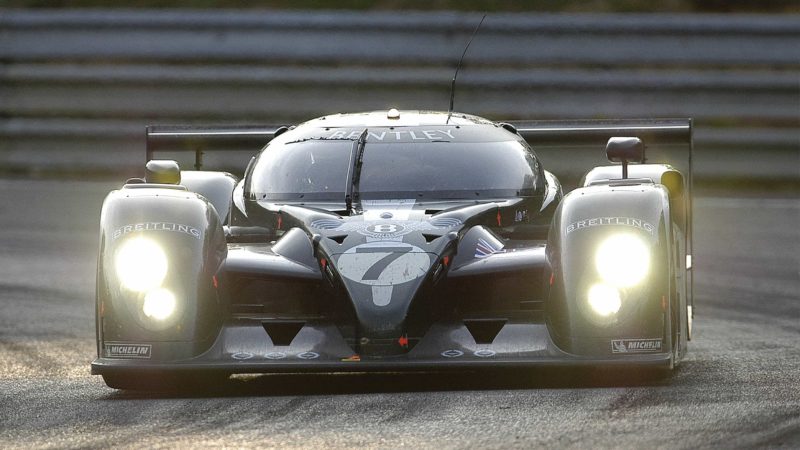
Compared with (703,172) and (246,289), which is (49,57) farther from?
(246,289)

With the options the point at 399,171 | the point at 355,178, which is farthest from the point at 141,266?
the point at 399,171

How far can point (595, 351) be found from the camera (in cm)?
758

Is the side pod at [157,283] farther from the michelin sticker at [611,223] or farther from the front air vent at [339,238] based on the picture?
the michelin sticker at [611,223]

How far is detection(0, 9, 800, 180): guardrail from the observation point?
1566cm

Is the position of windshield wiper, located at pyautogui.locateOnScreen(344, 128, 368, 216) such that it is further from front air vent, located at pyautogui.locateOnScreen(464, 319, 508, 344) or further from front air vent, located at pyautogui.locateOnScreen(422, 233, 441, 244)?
front air vent, located at pyautogui.locateOnScreen(464, 319, 508, 344)

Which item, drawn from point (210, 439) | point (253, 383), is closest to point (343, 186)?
point (253, 383)

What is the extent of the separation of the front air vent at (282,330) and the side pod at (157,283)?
236mm

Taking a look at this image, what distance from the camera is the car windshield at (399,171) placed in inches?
351

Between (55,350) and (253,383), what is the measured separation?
189 cm

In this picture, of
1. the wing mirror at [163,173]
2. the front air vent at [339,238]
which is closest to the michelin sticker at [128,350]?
the front air vent at [339,238]

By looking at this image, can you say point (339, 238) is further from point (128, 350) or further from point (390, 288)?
point (128, 350)

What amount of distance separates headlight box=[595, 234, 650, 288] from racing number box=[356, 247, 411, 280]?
2.66 feet

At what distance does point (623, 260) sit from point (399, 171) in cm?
162

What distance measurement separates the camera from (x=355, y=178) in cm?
897
